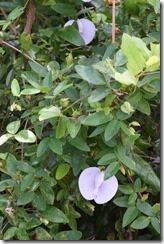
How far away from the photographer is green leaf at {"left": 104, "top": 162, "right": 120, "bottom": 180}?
0.90 m

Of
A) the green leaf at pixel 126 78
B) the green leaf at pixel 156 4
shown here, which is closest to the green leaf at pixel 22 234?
the green leaf at pixel 126 78

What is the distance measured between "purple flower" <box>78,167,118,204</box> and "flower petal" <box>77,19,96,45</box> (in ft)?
1.02

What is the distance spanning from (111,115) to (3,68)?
45 centimetres

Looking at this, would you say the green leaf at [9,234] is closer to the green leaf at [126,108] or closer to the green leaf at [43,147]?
the green leaf at [43,147]

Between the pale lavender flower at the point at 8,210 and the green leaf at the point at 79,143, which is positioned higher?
the green leaf at the point at 79,143

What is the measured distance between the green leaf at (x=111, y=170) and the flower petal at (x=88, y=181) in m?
0.06

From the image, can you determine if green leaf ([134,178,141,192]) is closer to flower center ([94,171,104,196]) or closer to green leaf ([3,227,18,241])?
flower center ([94,171,104,196])

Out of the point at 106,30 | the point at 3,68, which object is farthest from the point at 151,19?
the point at 3,68

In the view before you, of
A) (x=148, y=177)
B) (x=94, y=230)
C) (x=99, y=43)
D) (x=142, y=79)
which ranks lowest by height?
(x=94, y=230)

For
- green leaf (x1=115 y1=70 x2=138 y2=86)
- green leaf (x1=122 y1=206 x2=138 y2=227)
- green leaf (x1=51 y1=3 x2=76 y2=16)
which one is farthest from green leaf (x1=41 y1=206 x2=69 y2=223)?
green leaf (x1=51 y1=3 x2=76 y2=16)

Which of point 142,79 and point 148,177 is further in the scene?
point 148,177

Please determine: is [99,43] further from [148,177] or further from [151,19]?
[148,177]

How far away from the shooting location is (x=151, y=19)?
3.47ft

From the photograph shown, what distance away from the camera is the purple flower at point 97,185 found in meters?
0.94
